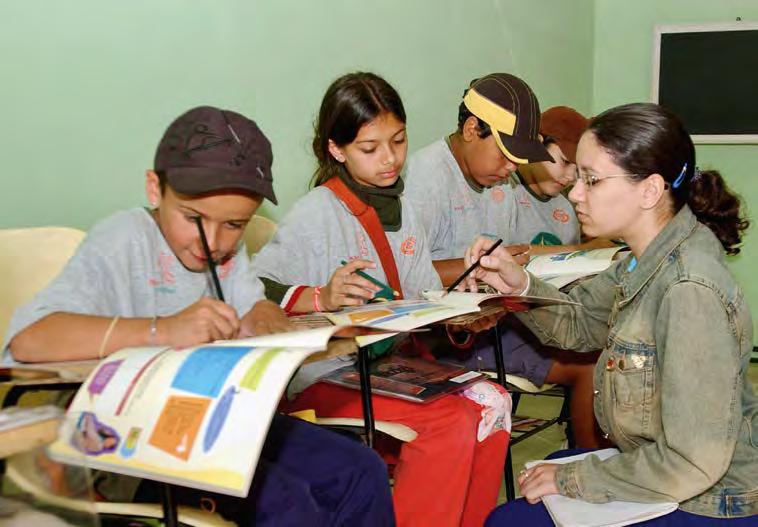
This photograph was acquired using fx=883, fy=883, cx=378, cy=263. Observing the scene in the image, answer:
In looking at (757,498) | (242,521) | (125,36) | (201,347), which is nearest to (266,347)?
(201,347)

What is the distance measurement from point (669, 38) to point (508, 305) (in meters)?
3.05

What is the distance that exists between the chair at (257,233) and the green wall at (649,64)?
114 inches

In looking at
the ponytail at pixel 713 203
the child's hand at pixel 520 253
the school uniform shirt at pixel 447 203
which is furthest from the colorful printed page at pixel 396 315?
the school uniform shirt at pixel 447 203

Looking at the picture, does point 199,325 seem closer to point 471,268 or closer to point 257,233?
point 471,268

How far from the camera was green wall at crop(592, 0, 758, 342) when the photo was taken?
4.47 m

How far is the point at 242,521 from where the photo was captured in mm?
1439

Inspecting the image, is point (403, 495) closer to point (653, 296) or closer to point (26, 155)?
point (653, 296)

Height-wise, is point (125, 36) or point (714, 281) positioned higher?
point (125, 36)

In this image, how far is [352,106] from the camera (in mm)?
2170

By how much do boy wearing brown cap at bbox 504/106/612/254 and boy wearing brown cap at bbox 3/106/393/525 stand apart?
1488 mm

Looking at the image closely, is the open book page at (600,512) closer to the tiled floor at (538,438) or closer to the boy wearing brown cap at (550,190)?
the tiled floor at (538,438)

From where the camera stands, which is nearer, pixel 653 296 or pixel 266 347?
pixel 266 347

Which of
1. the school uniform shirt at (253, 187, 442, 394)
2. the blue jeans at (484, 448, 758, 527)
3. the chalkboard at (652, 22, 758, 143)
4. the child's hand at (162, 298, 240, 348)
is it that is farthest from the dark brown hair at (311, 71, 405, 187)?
the chalkboard at (652, 22, 758, 143)

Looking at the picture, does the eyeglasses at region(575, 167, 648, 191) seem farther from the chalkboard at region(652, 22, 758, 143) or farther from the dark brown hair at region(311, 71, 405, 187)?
the chalkboard at region(652, 22, 758, 143)
